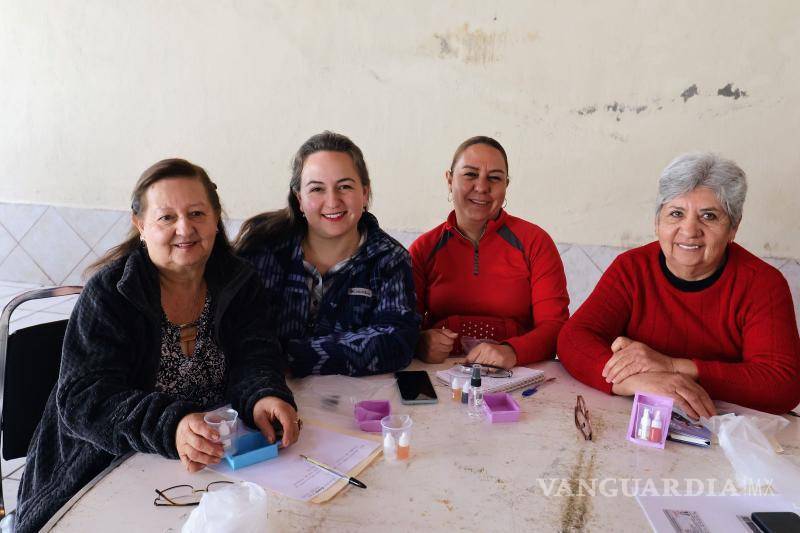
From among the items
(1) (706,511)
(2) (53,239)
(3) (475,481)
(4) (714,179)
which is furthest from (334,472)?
(2) (53,239)

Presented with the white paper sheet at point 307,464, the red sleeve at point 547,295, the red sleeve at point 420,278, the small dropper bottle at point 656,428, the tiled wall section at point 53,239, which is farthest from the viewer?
the tiled wall section at point 53,239

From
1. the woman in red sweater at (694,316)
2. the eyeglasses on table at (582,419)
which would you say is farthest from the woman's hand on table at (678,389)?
the eyeglasses on table at (582,419)

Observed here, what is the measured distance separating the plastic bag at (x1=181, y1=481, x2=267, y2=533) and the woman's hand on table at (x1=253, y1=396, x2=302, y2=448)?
317 mm

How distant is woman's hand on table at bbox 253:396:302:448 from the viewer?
4.41 feet

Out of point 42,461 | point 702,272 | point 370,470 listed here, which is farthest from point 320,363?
point 702,272

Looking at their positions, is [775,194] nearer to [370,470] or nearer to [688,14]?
[688,14]

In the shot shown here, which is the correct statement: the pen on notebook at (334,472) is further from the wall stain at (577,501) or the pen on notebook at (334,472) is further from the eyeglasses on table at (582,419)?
the eyeglasses on table at (582,419)

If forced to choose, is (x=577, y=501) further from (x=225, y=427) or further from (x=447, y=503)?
(x=225, y=427)

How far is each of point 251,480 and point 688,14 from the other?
10.1 ft

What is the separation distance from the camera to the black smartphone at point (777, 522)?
1.07 meters

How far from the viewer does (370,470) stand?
127 centimetres

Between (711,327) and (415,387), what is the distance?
3.05 feet

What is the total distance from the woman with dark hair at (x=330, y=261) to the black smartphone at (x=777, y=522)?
102cm

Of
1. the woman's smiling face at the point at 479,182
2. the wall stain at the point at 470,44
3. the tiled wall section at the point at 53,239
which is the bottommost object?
the tiled wall section at the point at 53,239
